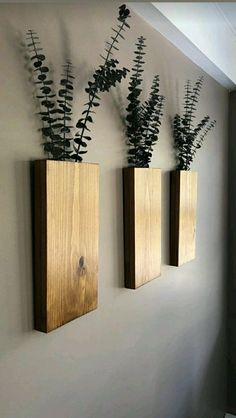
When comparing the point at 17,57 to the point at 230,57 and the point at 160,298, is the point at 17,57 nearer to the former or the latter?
the point at 160,298

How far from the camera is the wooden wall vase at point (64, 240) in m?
1.01

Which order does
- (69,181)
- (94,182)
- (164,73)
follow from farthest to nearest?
(164,73) < (94,182) < (69,181)

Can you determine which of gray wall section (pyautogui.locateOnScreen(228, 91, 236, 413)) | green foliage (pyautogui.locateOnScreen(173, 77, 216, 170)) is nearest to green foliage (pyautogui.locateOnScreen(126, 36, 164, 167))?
green foliage (pyautogui.locateOnScreen(173, 77, 216, 170))

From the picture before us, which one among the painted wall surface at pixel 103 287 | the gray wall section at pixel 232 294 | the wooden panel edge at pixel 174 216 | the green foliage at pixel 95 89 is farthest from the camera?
the gray wall section at pixel 232 294

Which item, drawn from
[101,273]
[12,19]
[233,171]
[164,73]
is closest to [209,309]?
[233,171]

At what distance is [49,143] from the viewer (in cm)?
105

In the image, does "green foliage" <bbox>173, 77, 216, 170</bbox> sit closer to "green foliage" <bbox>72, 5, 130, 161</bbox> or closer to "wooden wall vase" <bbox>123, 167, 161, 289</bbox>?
"wooden wall vase" <bbox>123, 167, 161, 289</bbox>

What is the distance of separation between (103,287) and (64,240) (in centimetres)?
36

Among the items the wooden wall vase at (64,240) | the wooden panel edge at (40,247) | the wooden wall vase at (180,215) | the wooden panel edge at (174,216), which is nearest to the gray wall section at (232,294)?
the wooden wall vase at (180,215)

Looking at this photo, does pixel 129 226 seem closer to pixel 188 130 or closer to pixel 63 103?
pixel 63 103

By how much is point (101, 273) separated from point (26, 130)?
0.59 metres

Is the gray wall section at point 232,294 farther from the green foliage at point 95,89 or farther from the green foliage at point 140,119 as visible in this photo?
the green foliage at point 95,89

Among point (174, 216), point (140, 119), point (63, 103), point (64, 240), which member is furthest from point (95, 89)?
point (174, 216)

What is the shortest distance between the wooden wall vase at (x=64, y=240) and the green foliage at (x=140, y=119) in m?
0.34
